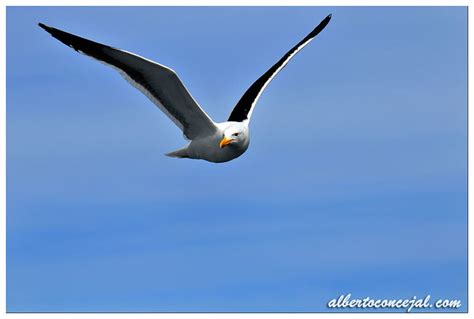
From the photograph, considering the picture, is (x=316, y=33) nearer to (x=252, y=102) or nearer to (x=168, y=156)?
(x=252, y=102)

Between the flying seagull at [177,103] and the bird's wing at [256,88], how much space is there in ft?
0.72

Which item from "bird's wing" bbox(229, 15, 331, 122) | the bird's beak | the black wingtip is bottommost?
the bird's beak

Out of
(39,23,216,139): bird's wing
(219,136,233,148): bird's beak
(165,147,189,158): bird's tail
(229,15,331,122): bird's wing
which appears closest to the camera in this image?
(39,23,216,139): bird's wing

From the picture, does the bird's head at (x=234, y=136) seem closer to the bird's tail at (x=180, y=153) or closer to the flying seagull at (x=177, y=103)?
the flying seagull at (x=177, y=103)

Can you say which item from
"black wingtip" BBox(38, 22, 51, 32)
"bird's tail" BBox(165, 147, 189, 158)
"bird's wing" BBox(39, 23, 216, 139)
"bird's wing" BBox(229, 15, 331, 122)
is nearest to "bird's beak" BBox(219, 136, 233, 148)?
"bird's wing" BBox(39, 23, 216, 139)

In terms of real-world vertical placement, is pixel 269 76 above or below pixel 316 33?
below

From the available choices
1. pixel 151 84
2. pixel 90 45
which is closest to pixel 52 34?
pixel 90 45

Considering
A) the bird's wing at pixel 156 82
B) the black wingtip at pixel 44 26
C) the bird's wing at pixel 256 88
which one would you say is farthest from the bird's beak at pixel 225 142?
the black wingtip at pixel 44 26

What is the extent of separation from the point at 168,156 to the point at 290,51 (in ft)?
13.3

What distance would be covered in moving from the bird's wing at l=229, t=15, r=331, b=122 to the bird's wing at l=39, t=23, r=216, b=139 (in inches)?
54.4

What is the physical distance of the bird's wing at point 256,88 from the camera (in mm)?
19094

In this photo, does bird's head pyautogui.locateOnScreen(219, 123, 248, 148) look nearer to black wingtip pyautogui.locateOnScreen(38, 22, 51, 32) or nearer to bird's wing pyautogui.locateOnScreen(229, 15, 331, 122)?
bird's wing pyautogui.locateOnScreen(229, 15, 331, 122)

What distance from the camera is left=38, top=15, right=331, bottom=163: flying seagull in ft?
54.1

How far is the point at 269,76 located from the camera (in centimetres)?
2014
